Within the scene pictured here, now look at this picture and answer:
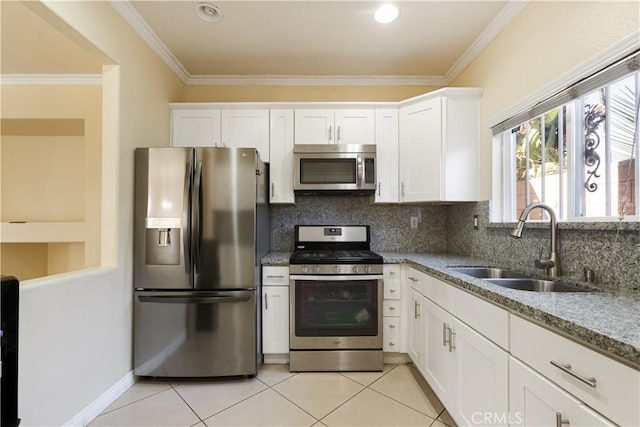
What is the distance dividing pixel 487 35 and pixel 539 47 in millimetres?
629

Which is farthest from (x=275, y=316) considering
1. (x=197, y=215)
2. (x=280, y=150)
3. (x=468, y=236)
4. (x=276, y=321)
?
(x=468, y=236)

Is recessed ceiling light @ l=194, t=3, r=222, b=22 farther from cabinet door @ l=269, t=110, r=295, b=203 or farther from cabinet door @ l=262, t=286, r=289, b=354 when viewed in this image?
cabinet door @ l=262, t=286, r=289, b=354

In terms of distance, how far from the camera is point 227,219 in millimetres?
2012

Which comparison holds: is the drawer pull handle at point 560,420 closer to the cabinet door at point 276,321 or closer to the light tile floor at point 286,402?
the light tile floor at point 286,402

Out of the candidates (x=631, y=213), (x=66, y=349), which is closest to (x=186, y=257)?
(x=66, y=349)

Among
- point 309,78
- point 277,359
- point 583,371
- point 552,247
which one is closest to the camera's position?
point 583,371

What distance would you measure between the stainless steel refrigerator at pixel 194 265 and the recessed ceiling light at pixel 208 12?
3.26 ft

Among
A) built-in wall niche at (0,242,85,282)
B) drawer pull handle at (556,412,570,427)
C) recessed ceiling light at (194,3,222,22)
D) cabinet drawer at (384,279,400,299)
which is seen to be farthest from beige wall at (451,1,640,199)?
built-in wall niche at (0,242,85,282)

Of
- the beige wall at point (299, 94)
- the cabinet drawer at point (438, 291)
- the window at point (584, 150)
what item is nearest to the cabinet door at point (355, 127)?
the beige wall at point (299, 94)

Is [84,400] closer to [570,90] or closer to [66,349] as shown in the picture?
[66,349]

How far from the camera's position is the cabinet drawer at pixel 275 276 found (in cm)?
225

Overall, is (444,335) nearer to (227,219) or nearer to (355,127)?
(227,219)

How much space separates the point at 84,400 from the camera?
5.20 feet

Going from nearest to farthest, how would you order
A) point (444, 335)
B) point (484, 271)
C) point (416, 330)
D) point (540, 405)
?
point (540, 405) → point (444, 335) → point (484, 271) → point (416, 330)
